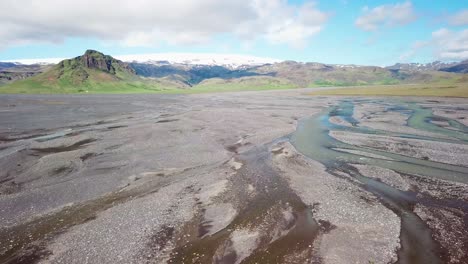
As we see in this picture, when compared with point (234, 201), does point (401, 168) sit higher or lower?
lower

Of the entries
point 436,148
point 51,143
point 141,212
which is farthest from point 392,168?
point 51,143

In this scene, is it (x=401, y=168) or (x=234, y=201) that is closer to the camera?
(x=234, y=201)

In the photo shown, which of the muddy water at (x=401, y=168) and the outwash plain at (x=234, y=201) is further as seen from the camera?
the muddy water at (x=401, y=168)

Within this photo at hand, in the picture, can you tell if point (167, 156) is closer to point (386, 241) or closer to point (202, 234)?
point (202, 234)

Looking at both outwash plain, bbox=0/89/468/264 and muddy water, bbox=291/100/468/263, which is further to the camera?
muddy water, bbox=291/100/468/263
